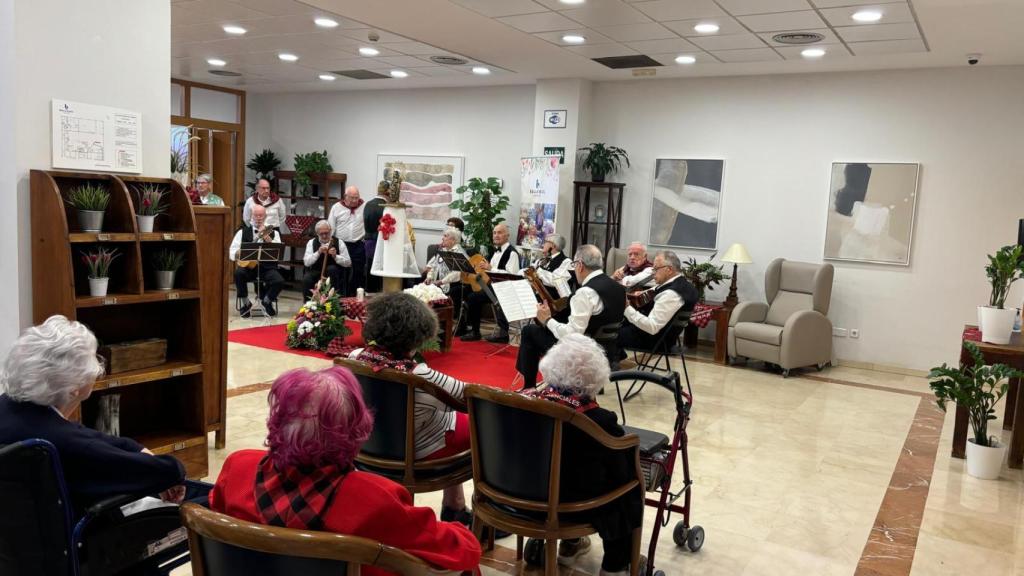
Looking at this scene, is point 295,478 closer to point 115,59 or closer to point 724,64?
point 115,59

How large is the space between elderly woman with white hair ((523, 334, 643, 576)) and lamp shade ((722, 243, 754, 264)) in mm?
5926

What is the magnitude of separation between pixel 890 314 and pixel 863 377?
824mm

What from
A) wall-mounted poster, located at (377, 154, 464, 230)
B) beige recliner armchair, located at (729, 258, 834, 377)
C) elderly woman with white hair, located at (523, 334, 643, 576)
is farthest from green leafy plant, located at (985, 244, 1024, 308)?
wall-mounted poster, located at (377, 154, 464, 230)

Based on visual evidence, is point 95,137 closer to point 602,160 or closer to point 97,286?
point 97,286

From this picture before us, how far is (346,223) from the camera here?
10.2 m

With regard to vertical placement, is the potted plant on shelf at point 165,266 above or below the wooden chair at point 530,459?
above

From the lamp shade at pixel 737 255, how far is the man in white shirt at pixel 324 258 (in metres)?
4.58

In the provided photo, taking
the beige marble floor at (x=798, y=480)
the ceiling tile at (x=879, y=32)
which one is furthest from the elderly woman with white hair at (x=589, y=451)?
the ceiling tile at (x=879, y=32)

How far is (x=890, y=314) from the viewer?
809cm

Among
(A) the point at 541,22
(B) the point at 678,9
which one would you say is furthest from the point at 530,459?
(A) the point at 541,22

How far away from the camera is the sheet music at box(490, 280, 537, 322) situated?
19.7 feet

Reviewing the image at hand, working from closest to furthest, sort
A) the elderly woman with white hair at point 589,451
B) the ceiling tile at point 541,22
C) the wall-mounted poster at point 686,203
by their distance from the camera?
the elderly woman with white hair at point 589,451 → the ceiling tile at point 541,22 → the wall-mounted poster at point 686,203

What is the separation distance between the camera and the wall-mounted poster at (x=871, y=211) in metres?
7.93

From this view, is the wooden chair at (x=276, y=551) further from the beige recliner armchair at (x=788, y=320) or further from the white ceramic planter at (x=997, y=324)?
the beige recliner armchair at (x=788, y=320)
